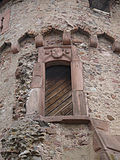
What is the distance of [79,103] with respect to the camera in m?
6.16

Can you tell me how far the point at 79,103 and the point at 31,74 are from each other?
1.47m

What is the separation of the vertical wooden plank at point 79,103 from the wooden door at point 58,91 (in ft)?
1.31

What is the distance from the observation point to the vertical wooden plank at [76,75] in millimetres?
6491

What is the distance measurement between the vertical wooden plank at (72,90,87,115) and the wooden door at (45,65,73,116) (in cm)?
40

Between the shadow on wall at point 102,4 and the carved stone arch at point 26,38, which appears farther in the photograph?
the shadow on wall at point 102,4

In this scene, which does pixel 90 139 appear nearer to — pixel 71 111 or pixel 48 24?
pixel 71 111

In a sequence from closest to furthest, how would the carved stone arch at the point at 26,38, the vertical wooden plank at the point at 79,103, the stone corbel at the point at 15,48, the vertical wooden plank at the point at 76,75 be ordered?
the vertical wooden plank at the point at 79,103 < the vertical wooden plank at the point at 76,75 < the stone corbel at the point at 15,48 < the carved stone arch at the point at 26,38

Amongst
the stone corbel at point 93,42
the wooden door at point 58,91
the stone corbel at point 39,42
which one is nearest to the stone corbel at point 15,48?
the stone corbel at point 39,42

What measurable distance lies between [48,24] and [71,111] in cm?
277

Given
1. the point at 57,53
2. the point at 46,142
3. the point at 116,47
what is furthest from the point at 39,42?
the point at 46,142

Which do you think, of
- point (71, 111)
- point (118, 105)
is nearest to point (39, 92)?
point (71, 111)

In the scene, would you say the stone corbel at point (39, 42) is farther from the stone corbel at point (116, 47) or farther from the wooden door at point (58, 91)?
the stone corbel at point (116, 47)

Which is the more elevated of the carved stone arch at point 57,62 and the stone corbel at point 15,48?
the stone corbel at point 15,48

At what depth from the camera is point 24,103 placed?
630 cm
